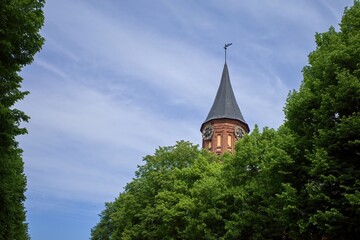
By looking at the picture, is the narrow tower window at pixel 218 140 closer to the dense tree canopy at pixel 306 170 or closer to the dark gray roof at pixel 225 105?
the dark gray roof at pixel 225 105

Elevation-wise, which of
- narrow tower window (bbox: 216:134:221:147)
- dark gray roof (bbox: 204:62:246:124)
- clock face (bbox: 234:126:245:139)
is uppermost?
dark gray roof (bbox: 204:62:246:124)

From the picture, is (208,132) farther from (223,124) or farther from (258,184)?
(258,184)

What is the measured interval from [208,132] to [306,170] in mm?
60797

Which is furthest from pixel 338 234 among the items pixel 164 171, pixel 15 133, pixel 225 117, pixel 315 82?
pixel 225 117

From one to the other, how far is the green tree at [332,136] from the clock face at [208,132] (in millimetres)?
58370

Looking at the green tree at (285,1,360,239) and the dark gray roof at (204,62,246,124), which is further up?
the dark gray roof at (204,62,246,124)

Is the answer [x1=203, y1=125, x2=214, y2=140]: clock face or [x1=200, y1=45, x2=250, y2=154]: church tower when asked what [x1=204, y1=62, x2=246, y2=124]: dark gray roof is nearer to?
[x1=200, y1=45, x2=250, y2=154]: church tower

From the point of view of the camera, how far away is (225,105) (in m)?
78.6

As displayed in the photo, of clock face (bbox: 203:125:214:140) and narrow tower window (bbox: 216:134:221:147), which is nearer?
narrow tower window (bbox: 216:134:221:147)

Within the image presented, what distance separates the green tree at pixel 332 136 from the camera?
1616 centimetres

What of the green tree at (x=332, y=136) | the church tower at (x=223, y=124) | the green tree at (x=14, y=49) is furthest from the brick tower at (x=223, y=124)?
the green tree at (x=14, y=49)

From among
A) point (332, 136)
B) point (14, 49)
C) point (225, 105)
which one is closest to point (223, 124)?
point (225, 105)

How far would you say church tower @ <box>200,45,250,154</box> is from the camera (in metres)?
76.9

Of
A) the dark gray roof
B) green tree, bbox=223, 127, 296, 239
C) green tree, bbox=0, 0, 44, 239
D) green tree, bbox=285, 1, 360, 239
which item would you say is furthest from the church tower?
green tree, bbox=0, 0, 44, 239
